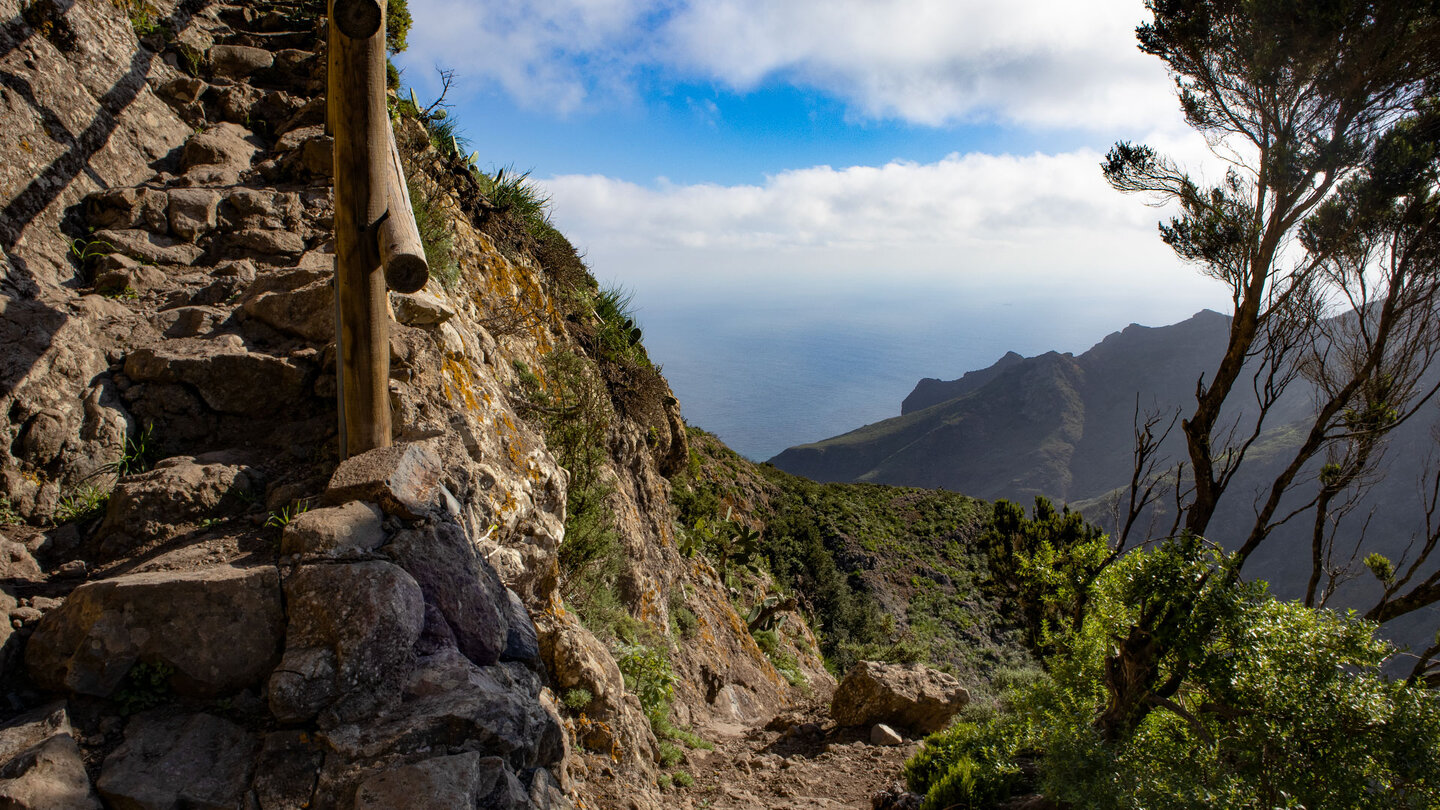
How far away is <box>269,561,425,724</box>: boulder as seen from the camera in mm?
2643

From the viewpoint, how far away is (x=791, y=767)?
6.65 m

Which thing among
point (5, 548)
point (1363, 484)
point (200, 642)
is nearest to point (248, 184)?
point (5, 548)

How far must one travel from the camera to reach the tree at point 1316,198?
6.76 m

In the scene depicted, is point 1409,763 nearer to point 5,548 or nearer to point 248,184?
point 5,548

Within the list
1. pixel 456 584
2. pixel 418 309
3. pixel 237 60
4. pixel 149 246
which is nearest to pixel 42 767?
pixel 456 584

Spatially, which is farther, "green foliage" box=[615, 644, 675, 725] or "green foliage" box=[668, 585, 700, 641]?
"green foliage" box=[668, 585, 700, 641]

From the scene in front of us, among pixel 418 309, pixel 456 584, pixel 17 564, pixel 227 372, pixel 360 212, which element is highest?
pixel 360 212

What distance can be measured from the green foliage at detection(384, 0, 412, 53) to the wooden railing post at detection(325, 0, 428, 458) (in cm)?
531

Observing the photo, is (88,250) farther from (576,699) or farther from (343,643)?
(576,699)

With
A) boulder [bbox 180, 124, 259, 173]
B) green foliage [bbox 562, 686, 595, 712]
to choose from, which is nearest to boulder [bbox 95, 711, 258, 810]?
green foliage [bbox 562, 686, 595, 712]

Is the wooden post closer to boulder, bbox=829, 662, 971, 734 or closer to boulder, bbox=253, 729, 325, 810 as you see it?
boulder, bbox=253, 729, 325, 810

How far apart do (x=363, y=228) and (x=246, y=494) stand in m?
1.59

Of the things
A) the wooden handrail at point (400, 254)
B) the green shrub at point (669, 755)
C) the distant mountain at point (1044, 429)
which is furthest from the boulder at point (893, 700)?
the distant mountain at point (1044, 429)

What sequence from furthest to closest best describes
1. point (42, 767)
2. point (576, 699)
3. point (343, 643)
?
point (576, 699)
point (343, 643)
point (42, 767)
